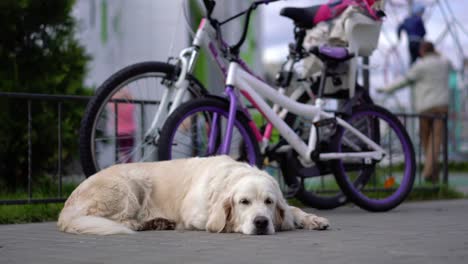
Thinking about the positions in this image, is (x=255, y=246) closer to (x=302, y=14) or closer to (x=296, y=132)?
(x=296, y=132)

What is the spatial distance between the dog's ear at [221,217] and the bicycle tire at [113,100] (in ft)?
3.96

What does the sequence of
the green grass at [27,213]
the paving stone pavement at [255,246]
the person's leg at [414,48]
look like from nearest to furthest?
the paving stone pavement at [255,246] < the green grass at [27,213] < the person's leg at [414,48]

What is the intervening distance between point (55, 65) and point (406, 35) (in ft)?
23.9

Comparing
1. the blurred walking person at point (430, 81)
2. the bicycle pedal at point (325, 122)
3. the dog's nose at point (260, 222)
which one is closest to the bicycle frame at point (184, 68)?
the bicycle pedal at point (325, 122)

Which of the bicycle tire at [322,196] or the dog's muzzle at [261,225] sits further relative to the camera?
the bicycle tire at [322,196]

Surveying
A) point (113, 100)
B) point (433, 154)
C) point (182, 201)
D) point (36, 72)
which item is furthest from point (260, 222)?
point (433, 154)

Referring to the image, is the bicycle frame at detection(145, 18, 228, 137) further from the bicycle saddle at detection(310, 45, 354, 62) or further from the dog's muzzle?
the dog's muzzle

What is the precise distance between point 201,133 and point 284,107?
0.83 metres

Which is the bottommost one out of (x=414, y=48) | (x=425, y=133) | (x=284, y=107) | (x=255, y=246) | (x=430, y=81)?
(x=255, y=246)

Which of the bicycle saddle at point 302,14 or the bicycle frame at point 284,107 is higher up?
the bicycle saddle at point 302,14

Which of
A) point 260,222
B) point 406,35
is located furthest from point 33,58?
point 406,35

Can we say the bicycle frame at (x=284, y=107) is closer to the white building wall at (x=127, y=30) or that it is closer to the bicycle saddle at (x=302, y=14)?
the bicycle saddle at (x=302, y=14)

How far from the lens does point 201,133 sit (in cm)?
632

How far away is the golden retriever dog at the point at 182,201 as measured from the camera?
481 cm
